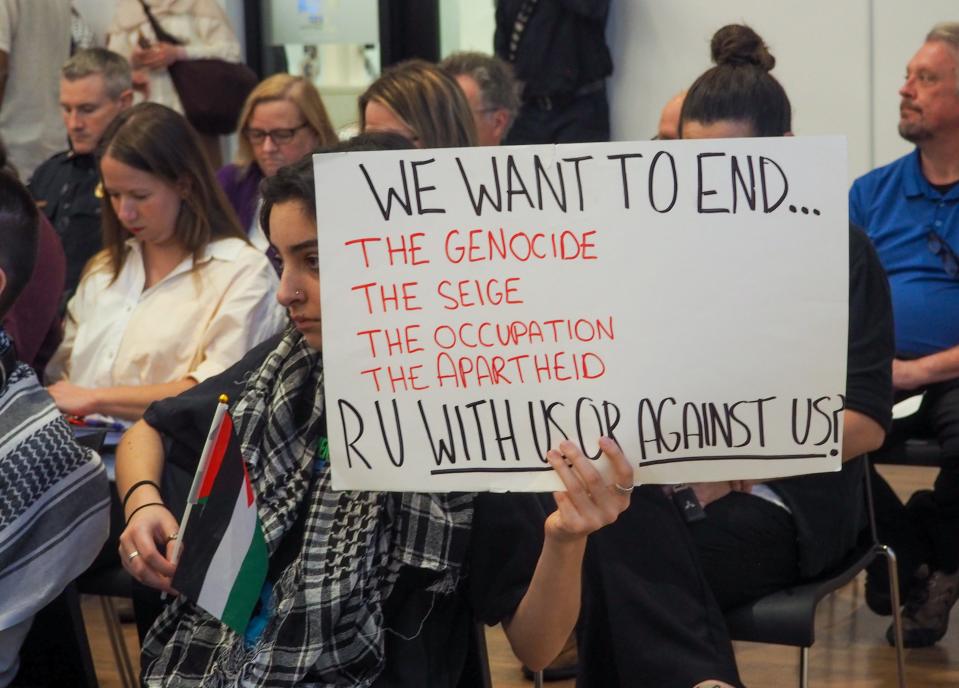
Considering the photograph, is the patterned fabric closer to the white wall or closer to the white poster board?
the white poster board

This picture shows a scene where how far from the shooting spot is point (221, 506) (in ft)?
5.39

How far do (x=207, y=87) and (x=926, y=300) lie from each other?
325 cm

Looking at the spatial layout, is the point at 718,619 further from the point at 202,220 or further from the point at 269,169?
the point at 269,169

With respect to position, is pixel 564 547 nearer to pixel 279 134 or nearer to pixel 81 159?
pixel 279 134

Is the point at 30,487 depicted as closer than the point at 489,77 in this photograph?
Yes

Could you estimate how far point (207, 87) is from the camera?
5.61m

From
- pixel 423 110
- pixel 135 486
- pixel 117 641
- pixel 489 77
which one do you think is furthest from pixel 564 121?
pixel 135 486

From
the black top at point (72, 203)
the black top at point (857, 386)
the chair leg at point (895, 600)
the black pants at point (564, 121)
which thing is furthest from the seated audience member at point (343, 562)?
the black pants at point (564, 121)

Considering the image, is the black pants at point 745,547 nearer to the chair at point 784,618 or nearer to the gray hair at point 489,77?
the chair at point 784,618

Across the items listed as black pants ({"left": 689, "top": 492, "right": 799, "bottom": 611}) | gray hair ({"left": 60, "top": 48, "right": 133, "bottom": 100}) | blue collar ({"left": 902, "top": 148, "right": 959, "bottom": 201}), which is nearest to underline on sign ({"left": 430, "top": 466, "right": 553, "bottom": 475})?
black pants ({"left": 689, "top": 492, "right": 799, "bottom": 611})

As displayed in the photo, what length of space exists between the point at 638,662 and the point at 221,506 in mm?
612

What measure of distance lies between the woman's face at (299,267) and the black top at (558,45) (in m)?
4.04

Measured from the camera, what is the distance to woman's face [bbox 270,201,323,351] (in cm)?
180

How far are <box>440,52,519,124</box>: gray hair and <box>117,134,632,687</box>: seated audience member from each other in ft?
7.34
